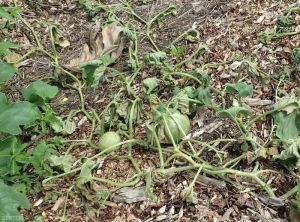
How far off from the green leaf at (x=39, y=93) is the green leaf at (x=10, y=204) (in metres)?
0.88

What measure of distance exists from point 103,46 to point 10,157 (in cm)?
108

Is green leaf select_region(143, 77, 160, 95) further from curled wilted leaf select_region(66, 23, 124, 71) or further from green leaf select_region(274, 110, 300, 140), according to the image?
green leaf select_region(274, 110, 300, 140)

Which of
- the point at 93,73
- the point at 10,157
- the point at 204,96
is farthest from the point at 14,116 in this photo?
the point at 204,96

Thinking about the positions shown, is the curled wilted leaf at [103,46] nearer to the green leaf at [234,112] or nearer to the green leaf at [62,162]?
the green leaf at [62,162]

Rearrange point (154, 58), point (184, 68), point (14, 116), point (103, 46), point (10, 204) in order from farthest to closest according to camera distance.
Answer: point (103, 46) < point (184, 68) < point (154, 58) < point (14, 116) < point (10, 204)

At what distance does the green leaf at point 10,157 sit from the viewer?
2266mm

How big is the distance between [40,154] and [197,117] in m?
0.77

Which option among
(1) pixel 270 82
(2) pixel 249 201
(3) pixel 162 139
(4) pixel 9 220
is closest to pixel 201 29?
(1) pixel 270 82

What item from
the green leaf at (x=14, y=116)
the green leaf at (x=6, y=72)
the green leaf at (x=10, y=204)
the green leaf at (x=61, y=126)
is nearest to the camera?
the green leaf at (x=10, y=204)

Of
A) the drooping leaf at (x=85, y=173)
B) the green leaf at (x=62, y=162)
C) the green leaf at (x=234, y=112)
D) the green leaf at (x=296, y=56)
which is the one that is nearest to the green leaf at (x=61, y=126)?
the green leaf at (x=62, y=162)

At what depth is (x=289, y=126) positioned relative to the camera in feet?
7.54

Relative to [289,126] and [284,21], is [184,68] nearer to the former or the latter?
[284,21]

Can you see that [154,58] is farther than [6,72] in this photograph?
Yes

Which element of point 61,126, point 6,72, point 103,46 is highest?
point 6,72
